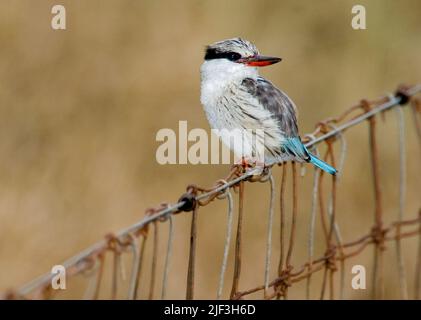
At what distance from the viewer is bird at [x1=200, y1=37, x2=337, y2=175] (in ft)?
16.3

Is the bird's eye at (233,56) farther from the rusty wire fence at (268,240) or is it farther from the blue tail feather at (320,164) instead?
the rusty wire fence at (268,240)

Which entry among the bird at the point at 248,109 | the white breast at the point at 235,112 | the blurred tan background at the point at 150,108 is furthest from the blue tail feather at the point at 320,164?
the blurred tan background at the point at 150,108

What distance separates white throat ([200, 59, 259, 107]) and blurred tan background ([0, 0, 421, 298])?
121 centimetres

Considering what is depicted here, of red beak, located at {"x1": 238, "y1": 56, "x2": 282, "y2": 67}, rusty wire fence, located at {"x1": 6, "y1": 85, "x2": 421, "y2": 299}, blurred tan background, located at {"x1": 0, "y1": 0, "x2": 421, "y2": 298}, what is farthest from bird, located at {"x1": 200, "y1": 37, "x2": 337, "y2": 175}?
blurred tan background, located at {"x1": 0, "y1": 0, "x2": 421, "y2": 298}

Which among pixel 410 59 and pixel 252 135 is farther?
pixel 410 59

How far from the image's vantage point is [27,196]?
6.12 m

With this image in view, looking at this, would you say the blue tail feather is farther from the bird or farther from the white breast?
the white breast

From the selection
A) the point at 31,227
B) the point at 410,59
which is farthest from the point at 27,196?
the point at 410,59

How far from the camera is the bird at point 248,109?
4980 mm

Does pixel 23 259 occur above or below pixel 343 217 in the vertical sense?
below

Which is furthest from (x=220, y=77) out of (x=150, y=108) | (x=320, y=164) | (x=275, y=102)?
(x=150, y=108)
